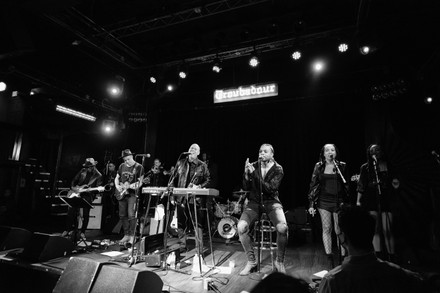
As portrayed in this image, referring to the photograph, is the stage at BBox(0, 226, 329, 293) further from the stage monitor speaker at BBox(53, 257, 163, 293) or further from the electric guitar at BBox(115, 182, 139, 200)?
the electric guitar at BBox(115, 182, 139, 200)

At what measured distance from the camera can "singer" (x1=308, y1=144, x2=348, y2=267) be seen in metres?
4.24

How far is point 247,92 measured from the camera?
7824mm

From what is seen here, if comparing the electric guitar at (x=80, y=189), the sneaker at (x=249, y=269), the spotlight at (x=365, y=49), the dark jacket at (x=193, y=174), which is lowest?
the sneaker at (x=249, y=269)

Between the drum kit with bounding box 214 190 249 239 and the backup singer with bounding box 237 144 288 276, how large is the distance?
2489 mm

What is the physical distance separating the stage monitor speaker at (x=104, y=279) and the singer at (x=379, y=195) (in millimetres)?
3825

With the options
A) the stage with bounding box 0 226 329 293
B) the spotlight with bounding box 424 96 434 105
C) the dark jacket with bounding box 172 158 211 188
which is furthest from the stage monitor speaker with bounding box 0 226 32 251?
the spotlight with bounding box 424 96 434 105

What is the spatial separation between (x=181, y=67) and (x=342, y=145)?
5.64 metres

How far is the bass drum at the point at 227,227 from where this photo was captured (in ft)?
23.9

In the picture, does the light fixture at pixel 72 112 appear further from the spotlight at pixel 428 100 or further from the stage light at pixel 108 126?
the spotlight at pixel 428 100

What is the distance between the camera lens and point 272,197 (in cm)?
438

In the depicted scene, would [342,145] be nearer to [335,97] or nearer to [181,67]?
[335,97]

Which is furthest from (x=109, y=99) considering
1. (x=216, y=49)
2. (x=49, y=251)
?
(x=49, y=251)

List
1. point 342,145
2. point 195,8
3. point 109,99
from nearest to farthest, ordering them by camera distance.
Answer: point 195,8
point 342,145
point 109,99

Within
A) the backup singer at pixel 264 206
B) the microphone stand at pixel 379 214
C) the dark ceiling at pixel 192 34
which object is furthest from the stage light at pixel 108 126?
the microphone stand at pixel 379 214
